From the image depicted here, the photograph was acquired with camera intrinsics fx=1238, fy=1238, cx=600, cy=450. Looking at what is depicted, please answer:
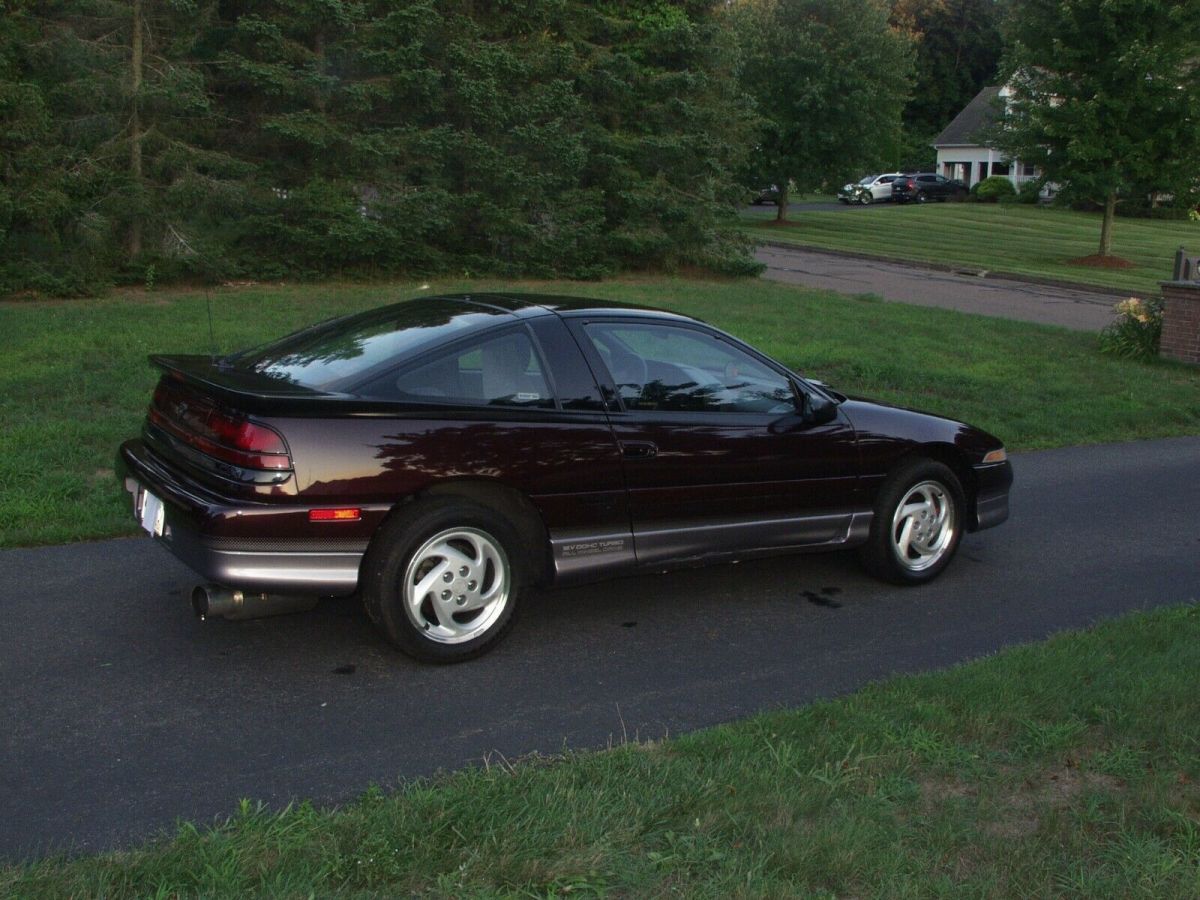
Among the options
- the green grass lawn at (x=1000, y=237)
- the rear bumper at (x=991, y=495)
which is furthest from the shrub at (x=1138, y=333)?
the green grass lawn at (x=1000, y=237)

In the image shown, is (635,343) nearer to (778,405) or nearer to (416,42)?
(778,405)

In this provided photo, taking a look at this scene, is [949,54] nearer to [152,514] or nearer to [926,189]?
[926,189]

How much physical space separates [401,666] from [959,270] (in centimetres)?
2667

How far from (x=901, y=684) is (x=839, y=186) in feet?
131

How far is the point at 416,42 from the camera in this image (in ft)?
58.7

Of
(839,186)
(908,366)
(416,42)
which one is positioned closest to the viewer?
(908,366)

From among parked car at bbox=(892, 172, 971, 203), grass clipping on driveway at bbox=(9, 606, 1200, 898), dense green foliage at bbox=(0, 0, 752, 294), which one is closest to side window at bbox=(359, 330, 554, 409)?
grass clipping on driveway at bbox=(9, 606, 1200, 898)

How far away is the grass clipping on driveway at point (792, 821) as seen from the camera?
329 cm

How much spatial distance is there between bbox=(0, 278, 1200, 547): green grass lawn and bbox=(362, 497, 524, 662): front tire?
A: 2.83 metres

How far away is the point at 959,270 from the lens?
29656 mm

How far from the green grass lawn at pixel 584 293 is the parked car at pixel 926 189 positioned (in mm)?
44664

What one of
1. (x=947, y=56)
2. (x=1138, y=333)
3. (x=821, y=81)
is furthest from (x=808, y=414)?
(x=947, y=56)

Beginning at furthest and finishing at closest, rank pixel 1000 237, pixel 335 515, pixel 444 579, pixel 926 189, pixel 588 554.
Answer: pixel 926 189 → pixel 1000 237 → pixel 588 554 → pixel 444 579 → pixel 335 515

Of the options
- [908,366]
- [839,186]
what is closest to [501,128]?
[908,366]
